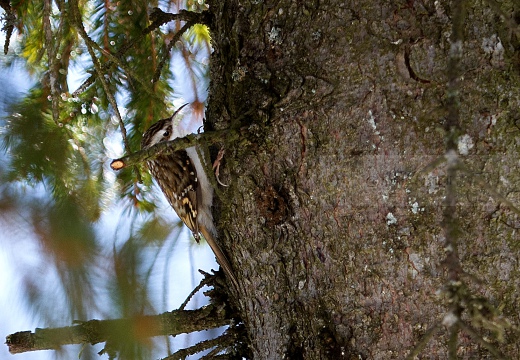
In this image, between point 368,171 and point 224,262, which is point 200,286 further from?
point 368,171

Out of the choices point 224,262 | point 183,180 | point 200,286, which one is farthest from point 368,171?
point 183,180

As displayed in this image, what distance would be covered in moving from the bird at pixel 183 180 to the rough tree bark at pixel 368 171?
0.74 m

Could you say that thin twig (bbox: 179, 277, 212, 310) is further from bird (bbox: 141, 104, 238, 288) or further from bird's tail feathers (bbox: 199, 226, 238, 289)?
bird (bbox: 141, 104, 238, 288)

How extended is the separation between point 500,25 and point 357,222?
60 cm

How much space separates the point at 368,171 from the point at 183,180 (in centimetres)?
142

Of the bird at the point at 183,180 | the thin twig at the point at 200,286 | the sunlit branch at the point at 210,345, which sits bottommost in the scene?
the sunlit branch at the point at 210,345

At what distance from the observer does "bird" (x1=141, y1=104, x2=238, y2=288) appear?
8.55ft

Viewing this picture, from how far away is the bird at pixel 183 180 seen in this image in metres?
2.61

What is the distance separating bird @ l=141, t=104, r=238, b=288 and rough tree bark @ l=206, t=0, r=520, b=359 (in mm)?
741

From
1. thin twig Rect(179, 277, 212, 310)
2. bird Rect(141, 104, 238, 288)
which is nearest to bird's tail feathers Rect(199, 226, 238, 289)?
thin twig Rect(179, 277, 212, 310)

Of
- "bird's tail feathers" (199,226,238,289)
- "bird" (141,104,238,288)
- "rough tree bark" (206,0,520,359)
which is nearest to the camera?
"rough tree bark" (206,0,520,359)

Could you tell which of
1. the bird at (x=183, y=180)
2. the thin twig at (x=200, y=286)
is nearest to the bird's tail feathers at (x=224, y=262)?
the thin twig at (x=200, y=286)

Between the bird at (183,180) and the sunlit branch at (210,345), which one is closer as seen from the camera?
the sunlit branch at (210,345)

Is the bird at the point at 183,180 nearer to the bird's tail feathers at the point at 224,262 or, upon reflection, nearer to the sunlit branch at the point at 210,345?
the bird's tail feathers at the point at 224,262
